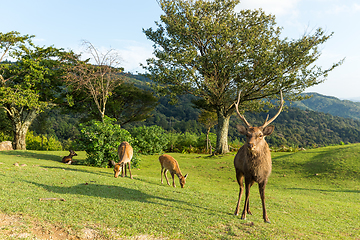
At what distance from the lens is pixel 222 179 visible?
13.9 m

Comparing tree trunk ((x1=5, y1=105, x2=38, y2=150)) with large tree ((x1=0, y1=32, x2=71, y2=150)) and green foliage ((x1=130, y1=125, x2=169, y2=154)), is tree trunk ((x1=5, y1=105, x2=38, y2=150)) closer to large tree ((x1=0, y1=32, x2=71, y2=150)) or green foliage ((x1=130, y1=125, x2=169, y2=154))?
large tree ((x1=0, y1=32, x2=71, y2=150))

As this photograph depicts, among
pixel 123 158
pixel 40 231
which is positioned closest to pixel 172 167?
pixel 123 158

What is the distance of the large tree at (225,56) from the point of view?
19938mm

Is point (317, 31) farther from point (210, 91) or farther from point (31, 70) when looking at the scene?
point (31, 70)

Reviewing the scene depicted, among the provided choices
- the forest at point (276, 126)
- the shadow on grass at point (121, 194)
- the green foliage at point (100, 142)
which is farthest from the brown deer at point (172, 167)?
the forest at point (276, 126)

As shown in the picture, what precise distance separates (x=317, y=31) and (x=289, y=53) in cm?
333

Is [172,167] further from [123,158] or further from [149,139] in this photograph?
[149,139]

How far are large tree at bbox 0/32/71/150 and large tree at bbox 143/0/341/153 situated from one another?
10.5 metres

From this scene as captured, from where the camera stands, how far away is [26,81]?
21812mm

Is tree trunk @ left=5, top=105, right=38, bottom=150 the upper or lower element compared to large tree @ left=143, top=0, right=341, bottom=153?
lower

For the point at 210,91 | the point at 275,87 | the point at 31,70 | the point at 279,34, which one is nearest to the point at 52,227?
the point at 210,91

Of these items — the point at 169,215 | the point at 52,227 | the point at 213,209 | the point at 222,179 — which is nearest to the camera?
the point at 52,227

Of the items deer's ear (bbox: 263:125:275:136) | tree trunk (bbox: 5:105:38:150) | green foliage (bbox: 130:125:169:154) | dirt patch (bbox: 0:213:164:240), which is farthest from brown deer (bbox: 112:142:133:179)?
tree trunk (bbox: 5:105:38:150)

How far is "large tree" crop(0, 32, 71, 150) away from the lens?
825 inches
